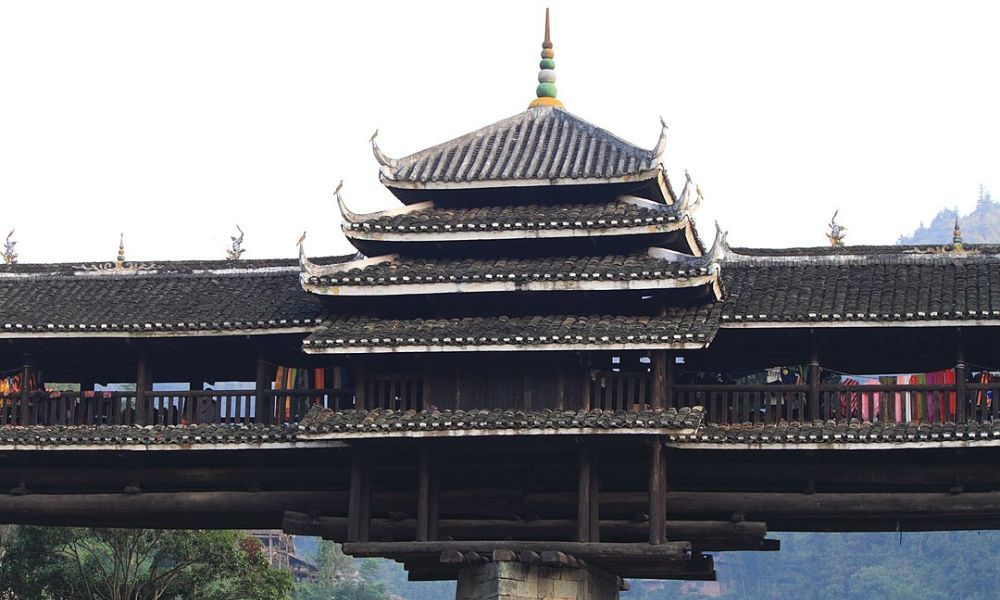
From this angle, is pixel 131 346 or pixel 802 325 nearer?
pixel 802 325

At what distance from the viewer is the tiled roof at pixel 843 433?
955 inches

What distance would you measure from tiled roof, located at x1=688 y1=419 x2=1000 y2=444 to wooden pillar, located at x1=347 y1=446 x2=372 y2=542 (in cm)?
492

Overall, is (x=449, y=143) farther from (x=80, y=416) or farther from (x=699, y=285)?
(x=80, y=416)

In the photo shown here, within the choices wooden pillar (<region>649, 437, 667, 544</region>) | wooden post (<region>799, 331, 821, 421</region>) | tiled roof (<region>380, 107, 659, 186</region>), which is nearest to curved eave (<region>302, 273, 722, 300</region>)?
wooden post (<region>799, 331, 821, 421</region>)

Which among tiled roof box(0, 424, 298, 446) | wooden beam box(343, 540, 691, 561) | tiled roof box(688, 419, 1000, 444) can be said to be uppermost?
tiled roof box(688, 419, 1000, 444)

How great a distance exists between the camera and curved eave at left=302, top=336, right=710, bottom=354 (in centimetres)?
2450

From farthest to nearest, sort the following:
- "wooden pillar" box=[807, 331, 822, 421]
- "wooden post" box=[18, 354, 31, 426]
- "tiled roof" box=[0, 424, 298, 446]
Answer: "wooden post" box=[18, 354, 31, 426] < "tiled roof" box=[0, 424, 298, 446] < "wooden pillar" box=[807, 331, 822, 421]

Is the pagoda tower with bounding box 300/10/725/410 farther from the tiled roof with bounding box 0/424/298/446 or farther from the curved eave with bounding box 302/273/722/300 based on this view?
the tiled roof with bounding box 0/424/298/446

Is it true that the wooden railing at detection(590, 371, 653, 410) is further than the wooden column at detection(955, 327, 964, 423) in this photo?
Yes

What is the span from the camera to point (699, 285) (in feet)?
82.4

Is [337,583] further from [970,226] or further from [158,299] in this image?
[970,226]

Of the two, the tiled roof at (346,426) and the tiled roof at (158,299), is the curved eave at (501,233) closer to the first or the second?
the tiled roof at (158,299)

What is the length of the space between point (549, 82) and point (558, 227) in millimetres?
5104

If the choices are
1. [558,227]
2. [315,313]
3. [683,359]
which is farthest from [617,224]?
[315,313]
